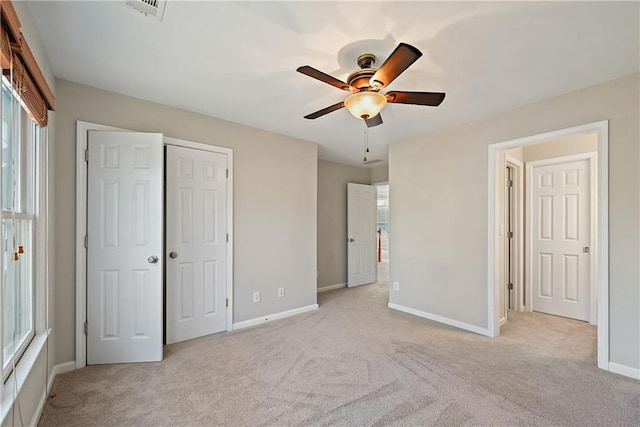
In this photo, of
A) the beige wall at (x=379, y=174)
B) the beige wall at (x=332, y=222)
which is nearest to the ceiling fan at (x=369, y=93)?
Answer: the beige wall at (x=332, y=222)

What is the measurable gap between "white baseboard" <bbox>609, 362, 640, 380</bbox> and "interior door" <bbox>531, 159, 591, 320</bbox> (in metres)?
1.47

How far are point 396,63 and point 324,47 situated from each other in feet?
1.78

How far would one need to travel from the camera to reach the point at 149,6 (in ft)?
5.34

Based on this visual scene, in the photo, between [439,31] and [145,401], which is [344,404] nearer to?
[145,401]

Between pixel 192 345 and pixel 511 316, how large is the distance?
376 cm

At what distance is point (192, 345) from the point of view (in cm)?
293

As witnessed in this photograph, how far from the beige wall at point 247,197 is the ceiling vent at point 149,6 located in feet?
4.38

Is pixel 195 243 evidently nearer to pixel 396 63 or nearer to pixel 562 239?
pixel 396 63

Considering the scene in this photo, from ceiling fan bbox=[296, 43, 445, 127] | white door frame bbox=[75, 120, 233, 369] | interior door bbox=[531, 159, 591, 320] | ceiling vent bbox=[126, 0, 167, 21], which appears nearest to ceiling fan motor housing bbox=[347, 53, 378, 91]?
ceiling fan bbox=[296, 43, 445, 127]

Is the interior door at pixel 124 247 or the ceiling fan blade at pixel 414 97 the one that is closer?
the ceiling fan blade at pixel 414 97

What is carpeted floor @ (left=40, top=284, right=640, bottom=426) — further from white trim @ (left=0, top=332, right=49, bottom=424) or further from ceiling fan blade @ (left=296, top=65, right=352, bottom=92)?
ceiling fan blade @ (left=296, top=65, right=352, bottom=92)

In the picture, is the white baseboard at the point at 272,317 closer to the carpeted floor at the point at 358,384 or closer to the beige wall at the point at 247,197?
the beige wall at the point at 247,197

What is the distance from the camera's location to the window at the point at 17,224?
1.57m

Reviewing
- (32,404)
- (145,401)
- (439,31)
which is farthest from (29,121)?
(439,31)
